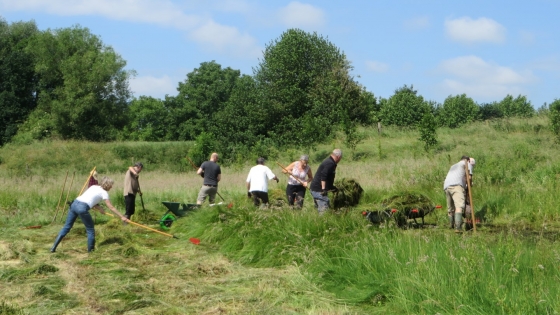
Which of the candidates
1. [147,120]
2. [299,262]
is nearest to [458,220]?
[299,262]

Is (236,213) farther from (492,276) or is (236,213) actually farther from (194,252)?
(492,276)

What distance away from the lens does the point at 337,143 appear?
1268 inches

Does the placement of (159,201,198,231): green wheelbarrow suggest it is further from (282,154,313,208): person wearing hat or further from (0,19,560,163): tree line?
(0,19,560,163): tree line

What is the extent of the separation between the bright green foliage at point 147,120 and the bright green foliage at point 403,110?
30935 mm

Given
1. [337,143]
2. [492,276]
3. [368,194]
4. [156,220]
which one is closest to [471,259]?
[492,276]

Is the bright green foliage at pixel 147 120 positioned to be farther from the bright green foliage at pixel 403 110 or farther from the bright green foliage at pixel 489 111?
the bright green foliage at pixel 489 111

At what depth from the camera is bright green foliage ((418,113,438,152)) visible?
25.7 m

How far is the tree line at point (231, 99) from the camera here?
40.5 m

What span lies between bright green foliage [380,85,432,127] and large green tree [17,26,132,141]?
2099 centimetres

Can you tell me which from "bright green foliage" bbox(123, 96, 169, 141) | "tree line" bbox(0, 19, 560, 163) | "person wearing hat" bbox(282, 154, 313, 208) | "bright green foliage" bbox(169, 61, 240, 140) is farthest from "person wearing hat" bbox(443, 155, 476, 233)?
"bright green foliage" bbox(123, 96, 169, 141)

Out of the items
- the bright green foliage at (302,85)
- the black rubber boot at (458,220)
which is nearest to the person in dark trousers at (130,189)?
the black rubber boot at (458,220)

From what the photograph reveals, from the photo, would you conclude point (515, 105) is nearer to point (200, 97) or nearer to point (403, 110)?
point (403, 110)

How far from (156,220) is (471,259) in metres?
10.4

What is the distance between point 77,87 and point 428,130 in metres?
30.7
